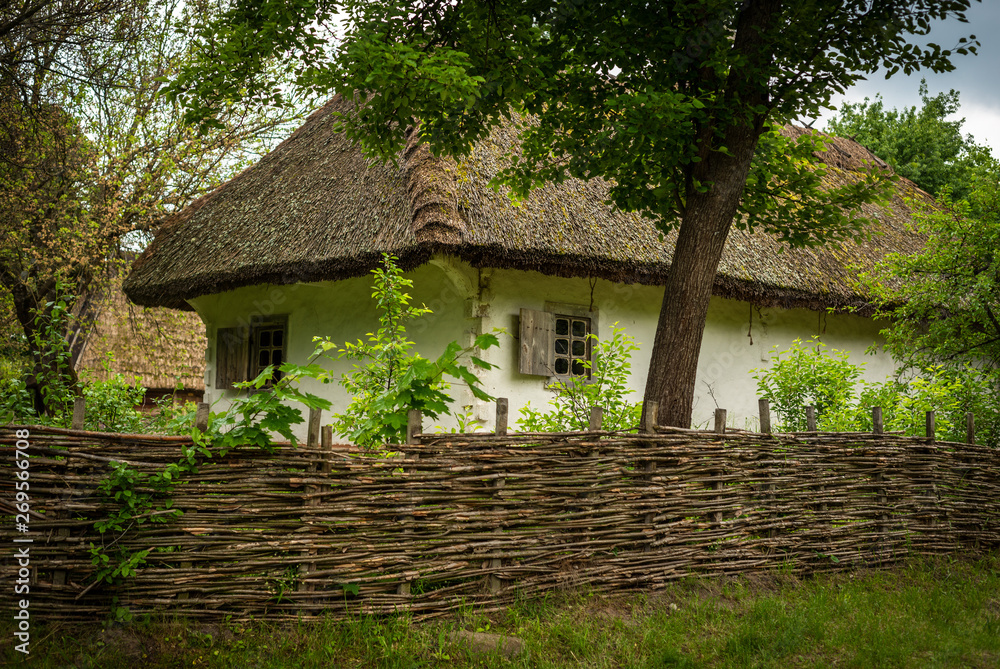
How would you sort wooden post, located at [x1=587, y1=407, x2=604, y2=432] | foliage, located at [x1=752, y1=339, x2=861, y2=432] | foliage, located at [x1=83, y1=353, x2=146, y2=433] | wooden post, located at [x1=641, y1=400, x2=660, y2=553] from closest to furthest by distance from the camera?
wooden post, located at [x1=587, y1=407, x2=604, y2=432] → wooden post, located at [x1=641, y1=400, x2=660, y2=553] → foliage, located at [x1=83, y1=353, x2=146, y2=433] → foliage, located at [x1=752, y1=339, x2=861, y2=432]

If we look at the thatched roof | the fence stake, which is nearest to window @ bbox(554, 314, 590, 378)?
the thatched roof

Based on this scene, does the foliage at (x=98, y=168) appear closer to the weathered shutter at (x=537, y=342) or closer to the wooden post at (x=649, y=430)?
the weathered shutter at (x=537, y=342)

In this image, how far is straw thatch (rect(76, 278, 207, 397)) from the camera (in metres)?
12.6

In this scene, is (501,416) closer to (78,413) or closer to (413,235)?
(78,413)

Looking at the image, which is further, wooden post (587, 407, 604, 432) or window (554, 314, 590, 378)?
window (554, 314, 590, 378)

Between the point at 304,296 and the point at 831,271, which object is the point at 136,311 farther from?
the point at 831,271

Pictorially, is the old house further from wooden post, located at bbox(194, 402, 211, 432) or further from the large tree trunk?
wooden post, located at bbox(194, 402, 211, 432)

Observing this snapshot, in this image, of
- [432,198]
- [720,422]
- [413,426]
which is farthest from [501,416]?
[432,198]

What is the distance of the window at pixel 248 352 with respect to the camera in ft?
28.9

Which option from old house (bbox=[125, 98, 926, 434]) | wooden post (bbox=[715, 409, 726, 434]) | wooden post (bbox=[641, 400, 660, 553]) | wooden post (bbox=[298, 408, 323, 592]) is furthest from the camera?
old house (bbox=[125, 98, 926, 434])

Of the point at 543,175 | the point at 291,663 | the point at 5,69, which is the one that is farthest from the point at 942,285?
the point at 5,69

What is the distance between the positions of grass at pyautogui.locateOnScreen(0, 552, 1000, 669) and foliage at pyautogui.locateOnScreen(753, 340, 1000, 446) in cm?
192

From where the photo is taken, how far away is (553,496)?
13.6ft

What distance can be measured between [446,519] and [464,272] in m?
3.63
